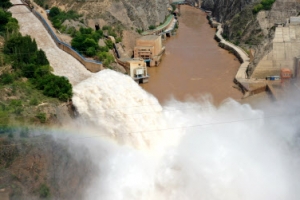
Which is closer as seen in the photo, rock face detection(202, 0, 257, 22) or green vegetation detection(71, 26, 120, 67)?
green vegetation detection(71, 26, 120, 67)

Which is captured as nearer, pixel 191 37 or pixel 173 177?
pixel 173 177

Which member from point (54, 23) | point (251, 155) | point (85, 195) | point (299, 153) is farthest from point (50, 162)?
point (54, 23)

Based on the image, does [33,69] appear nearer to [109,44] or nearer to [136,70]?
[136,70]

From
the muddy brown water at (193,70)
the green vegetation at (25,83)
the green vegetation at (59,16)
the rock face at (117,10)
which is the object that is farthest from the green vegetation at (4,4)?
the muddy brown water at (193,70)

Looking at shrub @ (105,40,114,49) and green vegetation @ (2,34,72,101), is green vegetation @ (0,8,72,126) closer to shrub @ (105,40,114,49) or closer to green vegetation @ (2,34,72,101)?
green vegetation @ (2,34,72,101)

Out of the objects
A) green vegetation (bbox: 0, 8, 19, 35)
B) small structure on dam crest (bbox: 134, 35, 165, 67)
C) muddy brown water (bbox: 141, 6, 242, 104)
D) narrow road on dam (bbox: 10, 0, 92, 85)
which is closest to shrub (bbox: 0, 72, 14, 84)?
narrow road on dam (bbox: 10, 0, 92, 85)

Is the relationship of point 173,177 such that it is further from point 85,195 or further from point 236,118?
point 236,118

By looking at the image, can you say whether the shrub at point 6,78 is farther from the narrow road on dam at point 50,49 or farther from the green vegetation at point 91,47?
the green vegetation at point 91,47
